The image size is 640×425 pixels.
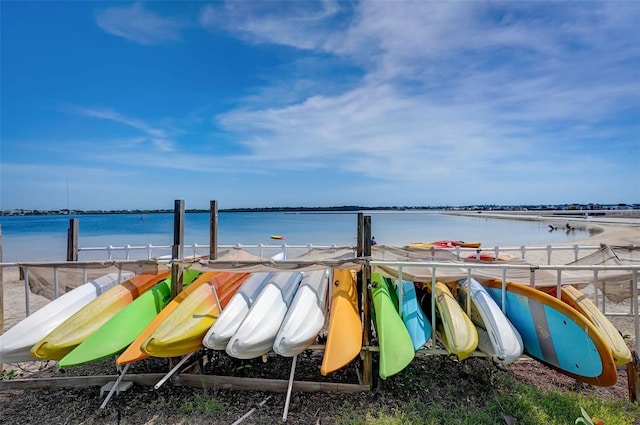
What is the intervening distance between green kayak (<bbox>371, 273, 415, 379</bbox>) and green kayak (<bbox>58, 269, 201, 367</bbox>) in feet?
9.07

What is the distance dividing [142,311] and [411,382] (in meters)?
3.34

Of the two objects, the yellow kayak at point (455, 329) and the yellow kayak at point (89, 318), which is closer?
the yellow kayak at point (455, 329)

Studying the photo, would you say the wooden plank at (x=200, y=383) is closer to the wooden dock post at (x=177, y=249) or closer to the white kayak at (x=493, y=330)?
the wooden dock post at (x=177, y=249)

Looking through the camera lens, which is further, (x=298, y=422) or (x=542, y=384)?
(x=542, y=384)

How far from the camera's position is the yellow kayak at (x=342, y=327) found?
11.8ft

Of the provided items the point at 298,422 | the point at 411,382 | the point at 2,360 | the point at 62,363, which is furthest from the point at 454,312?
the point at 2,360

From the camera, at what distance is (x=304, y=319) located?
13.2ft

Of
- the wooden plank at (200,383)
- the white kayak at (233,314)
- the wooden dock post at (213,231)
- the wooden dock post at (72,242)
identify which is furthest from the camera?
the wooden dock post at (72,242)

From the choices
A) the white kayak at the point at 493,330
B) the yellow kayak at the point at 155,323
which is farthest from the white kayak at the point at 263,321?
the white kayak at the point at 493,330

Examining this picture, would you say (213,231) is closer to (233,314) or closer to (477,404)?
(233,314)

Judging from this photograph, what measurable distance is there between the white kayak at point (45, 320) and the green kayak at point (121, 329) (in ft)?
2.09

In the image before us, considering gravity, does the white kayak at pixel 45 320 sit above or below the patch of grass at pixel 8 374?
above

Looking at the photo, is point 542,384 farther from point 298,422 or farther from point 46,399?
point 46,399

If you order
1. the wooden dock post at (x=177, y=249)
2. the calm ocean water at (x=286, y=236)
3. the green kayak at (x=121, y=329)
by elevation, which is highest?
the wooden dock post at (x=177, y=249)
